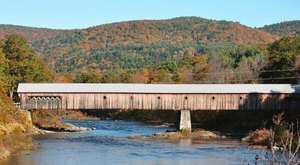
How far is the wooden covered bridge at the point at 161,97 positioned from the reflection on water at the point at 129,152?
5.61 m

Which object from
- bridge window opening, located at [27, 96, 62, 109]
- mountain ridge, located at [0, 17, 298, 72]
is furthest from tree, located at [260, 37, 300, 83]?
mountain ridge, located at [0, 17, 298, 72]

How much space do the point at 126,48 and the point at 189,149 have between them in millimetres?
109037

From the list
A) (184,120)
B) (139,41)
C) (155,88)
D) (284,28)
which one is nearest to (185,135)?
(184,120)

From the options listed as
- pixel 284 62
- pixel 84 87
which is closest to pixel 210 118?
pixel 284 62

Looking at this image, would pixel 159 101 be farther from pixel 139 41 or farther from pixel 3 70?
pixel 139 41

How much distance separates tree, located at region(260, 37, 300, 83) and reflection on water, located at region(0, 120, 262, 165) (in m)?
14.5

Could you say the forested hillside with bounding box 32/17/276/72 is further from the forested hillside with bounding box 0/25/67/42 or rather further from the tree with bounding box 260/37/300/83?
the tree with bounding box 260/37/300/83

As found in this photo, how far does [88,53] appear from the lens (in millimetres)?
138375

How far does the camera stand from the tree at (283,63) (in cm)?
4528

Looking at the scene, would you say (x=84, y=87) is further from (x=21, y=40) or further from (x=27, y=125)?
(x=21, y=40)

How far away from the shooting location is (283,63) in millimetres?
47219

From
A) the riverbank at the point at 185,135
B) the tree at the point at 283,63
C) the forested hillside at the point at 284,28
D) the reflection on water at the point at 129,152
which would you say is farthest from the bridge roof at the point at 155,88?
the forested hillside at the point at 284,28

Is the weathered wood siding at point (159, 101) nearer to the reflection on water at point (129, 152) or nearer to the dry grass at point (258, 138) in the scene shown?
the reflection on water at point (129, 152)

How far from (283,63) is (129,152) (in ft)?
81.5
